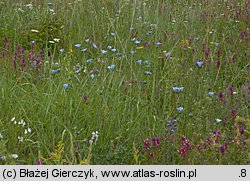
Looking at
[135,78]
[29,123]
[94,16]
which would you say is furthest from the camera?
[94,16]

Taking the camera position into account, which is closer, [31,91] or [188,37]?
[31,91]

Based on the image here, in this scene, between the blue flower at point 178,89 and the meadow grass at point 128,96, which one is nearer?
the meadow grass at point 128,96

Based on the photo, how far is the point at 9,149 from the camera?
9.12ft

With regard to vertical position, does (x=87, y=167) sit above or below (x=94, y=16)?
below

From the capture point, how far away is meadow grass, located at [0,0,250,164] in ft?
8.91

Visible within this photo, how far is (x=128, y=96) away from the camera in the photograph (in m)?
3.28

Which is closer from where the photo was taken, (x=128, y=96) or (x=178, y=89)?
(x=178, y=89)

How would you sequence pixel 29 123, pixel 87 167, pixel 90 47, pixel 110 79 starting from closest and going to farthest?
pixel 87 167
pixel 29 123
pixel 110 79
pixel 90 47

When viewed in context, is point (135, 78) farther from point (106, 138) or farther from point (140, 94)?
point (106, 138)

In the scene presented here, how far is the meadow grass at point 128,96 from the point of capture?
2.71 meters

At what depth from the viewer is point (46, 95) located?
3104mm

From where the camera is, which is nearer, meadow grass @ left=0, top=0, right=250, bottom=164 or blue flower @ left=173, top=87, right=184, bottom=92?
meadow grass @ left=0, top=0, right=250, bottom=164

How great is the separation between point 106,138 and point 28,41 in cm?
214

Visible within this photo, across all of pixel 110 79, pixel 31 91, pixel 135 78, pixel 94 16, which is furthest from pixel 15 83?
pixel 94 16
